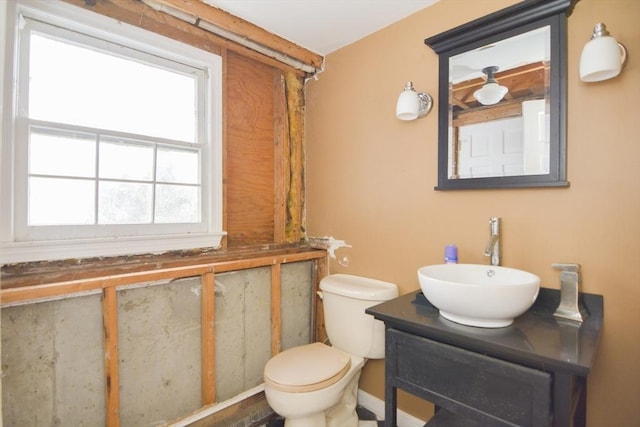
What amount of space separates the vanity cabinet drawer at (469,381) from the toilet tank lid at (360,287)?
0.48 meters

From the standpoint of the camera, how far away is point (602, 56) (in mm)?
1043

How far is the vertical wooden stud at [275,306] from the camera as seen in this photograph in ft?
6.10

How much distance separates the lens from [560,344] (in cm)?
90

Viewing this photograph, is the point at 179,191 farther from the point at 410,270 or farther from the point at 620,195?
the point at 620,195

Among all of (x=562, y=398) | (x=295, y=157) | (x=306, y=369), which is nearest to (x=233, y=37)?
(x=295, y=157)

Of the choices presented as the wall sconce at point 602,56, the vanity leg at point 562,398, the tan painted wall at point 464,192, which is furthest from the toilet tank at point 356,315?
the wall sconce at point 602,56

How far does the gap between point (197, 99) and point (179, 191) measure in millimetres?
537

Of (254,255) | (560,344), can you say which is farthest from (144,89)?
(560,344)

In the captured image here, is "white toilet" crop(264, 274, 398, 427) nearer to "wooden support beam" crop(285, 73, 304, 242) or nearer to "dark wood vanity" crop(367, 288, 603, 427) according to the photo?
"dark wood vanity" crop(367, 288, 603, 427)

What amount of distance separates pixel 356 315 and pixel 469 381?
76 centimetres

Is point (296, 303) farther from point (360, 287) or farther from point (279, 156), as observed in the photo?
point (279, 156)

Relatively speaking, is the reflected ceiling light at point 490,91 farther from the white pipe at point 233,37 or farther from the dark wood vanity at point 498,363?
the white pipe at point 233,37

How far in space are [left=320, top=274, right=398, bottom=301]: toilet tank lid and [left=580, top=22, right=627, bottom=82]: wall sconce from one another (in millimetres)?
1200

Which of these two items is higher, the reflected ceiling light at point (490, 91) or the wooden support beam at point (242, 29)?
the wooden support beam at point (242, 29)
